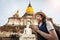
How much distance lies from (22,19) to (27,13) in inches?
66.9

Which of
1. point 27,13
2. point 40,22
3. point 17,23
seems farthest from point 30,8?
point 40,22

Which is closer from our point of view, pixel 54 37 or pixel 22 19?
pixel 54 37

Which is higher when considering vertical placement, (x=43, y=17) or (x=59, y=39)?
(x=43, y=17)

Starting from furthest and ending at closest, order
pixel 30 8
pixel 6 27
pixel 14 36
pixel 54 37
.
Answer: pixel 30 8
pixel 6 27
pixel 14 36
pixel 54 37

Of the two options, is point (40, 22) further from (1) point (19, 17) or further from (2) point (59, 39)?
(1) point (19, 17)

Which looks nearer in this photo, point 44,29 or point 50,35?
point 50,35

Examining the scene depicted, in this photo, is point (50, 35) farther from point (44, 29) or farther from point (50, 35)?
point (44, 29)

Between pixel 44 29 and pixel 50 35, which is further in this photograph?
pixel 44 29

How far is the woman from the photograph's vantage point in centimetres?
315

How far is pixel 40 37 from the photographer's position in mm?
3309

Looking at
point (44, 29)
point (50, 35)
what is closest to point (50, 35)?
point (50, 35)

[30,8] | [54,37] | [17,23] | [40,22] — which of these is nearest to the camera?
[54,37]

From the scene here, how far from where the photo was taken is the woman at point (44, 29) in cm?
315

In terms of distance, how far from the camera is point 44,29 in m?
3.28
